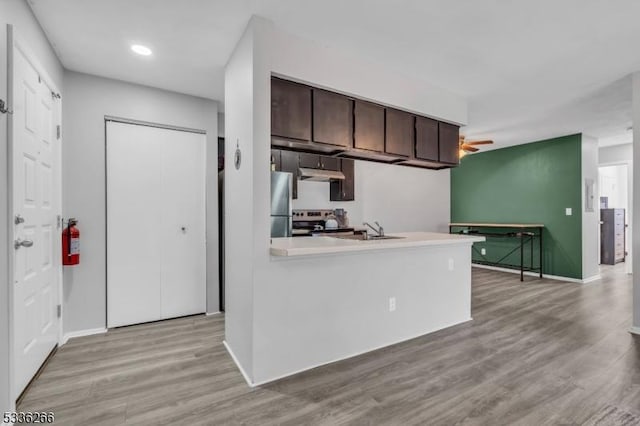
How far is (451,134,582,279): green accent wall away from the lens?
5414 mm

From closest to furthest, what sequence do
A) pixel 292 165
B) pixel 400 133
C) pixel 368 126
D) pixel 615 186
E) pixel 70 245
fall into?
pixel 70 245
pixel 368 126
pixel 400 133
pixel 292 165
pixel 615 186

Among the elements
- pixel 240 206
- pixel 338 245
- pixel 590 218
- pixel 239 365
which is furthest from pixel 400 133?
pixel 590 218

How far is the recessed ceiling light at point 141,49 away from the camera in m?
2.58

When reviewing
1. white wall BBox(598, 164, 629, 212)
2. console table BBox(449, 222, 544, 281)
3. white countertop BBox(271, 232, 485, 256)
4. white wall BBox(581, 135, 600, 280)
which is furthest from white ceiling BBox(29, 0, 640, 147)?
white wall BBox(598, 164, 629, 212)

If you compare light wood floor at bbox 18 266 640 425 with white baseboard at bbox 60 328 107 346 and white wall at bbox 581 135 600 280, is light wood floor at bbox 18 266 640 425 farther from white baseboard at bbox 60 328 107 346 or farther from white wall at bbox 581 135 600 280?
white wall at bbox 581 135 600 280

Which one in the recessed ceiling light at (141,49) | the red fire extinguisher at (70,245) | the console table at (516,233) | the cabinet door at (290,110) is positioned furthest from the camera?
the console table at (516,233)

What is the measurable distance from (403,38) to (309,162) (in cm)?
256

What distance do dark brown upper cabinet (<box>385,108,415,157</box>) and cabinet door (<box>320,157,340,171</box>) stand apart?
1.91 meters

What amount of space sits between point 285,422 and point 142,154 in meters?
2.95

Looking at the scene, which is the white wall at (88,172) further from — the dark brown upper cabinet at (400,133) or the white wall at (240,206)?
the dark brown upper cabinet at (400,133)

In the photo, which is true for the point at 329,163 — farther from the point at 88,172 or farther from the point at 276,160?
the point at 88,172

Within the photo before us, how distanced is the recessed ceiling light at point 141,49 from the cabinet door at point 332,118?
1.46m

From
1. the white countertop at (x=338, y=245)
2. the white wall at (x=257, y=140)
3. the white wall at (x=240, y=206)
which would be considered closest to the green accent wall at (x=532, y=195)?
the white countertop at (x=338, y=245)

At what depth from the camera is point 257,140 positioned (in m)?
2.19
